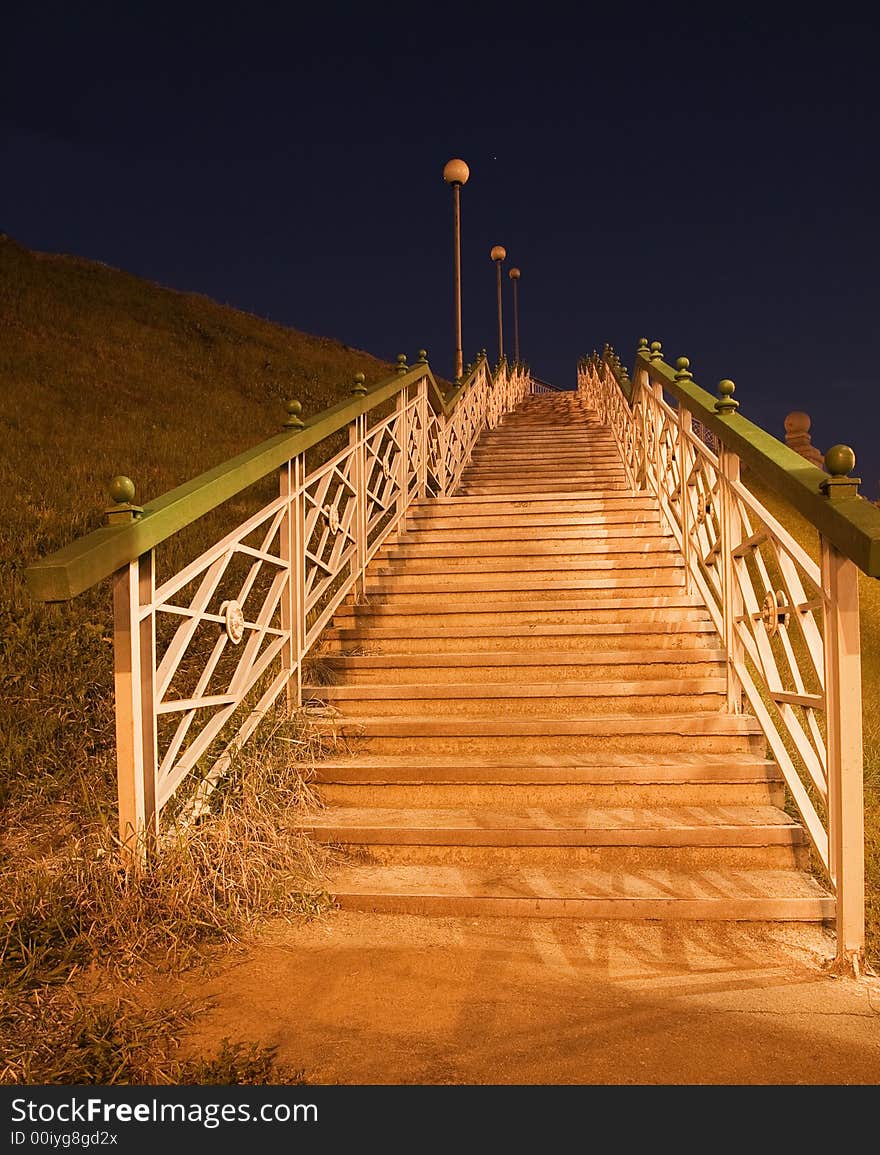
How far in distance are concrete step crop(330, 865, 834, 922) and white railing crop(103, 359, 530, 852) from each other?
742 mm

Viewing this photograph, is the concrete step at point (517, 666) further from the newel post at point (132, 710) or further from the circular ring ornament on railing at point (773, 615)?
the newel post at point (132, 710)

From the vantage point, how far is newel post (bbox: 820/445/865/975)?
2738 millimetres

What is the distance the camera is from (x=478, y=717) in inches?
172

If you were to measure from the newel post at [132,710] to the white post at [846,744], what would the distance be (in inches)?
84.9

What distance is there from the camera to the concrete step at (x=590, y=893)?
3.09 meters

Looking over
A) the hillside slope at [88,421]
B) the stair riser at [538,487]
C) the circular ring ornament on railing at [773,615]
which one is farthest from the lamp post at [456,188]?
the circular ring ornament on railing at [773,615]

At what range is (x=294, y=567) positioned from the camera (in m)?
4.56

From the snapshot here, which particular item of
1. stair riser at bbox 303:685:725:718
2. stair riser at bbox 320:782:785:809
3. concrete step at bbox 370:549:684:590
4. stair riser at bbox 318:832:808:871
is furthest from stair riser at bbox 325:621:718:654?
stair riser at bbox 318:832:808:871

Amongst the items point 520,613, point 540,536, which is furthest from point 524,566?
point 520,613

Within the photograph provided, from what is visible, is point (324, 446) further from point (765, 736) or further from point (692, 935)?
point (692, 935)

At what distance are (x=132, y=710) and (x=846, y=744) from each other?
222 centimetres

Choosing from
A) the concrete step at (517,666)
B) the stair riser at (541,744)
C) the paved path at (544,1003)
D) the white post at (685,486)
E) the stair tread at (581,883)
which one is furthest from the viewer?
the white post at (685,486)

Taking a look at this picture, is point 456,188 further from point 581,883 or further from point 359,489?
point 581,883

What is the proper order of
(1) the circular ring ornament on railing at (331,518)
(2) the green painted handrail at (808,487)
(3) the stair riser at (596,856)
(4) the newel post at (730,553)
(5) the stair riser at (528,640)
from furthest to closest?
1. (1) the circular ring ornament on railing at (331,518)
2. (5) the stair riser at (528,640)
3. (4) the newel post at (730,553)
4. (3) the stair riser at (596,856)
5. (2) the green painted handrail at (808,487)
